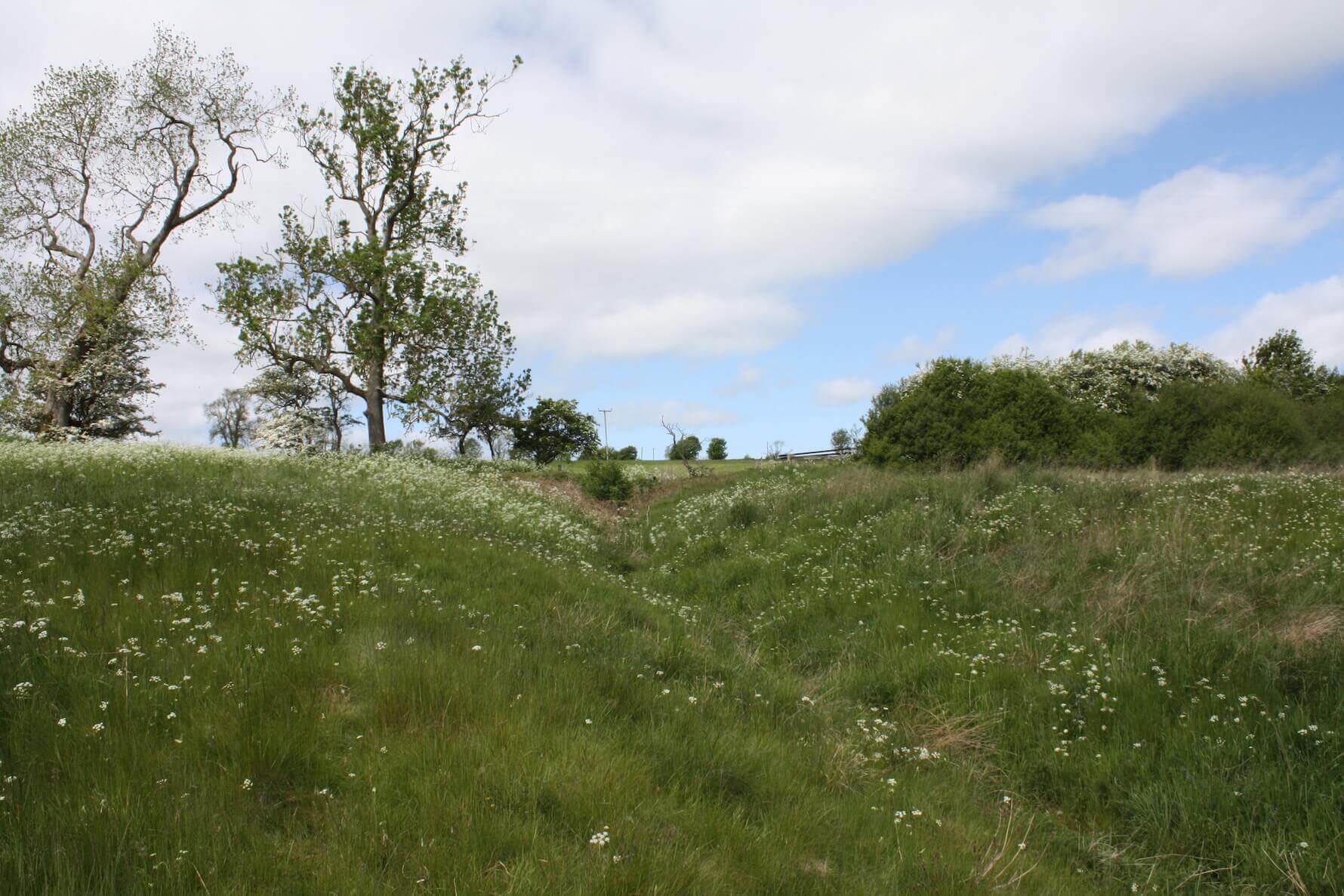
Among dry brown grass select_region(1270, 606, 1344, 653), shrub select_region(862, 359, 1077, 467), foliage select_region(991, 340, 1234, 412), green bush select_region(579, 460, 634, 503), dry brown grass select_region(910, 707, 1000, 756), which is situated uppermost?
foliage select_region(991, 340, 1234, 412)

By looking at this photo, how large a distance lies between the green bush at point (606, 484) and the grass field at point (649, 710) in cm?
1499

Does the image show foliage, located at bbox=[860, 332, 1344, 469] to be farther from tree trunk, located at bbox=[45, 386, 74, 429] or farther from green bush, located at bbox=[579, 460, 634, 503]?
tree trunk, located at bbox=[45, 386, 74, 429]

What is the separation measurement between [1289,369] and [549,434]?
4262 cm

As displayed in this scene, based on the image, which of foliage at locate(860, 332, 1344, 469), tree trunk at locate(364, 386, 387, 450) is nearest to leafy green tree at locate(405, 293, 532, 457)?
tree trunk at locate(364, 386, 387, 450)

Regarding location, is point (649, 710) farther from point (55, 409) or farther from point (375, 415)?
point (55, 409)

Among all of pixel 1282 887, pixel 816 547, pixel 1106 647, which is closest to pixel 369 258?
pixel 816 547

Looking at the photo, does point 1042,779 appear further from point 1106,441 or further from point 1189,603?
point 1106,441

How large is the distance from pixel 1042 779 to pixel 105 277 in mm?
21223

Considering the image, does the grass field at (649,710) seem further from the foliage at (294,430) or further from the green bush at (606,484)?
the foliage at (294,430)

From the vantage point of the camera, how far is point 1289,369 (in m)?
39.0

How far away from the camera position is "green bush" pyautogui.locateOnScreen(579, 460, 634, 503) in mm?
25422

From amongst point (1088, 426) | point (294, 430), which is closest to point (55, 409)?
point (294, 430)

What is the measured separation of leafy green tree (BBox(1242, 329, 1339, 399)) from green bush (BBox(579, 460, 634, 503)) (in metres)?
22.3

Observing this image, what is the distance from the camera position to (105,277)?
1694cm
